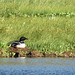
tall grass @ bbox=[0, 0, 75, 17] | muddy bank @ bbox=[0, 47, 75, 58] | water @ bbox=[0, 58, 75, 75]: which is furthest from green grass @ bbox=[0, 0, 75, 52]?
water @ bbox=[0, 58, 75, 75]

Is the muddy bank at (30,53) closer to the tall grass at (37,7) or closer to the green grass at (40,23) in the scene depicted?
the green grass at (40,23)

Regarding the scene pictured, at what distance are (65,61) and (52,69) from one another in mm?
5269

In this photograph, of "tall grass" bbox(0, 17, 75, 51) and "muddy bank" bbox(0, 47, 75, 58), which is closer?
"muddy bank" bbox(0, 47, 75, 58)

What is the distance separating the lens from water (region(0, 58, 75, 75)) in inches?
1053

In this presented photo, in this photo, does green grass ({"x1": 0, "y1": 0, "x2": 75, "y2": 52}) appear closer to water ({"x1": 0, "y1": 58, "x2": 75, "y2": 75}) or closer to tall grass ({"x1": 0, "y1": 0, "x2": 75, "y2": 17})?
tall grass ({"x1": 0, "y1": 0, "x2": 75, "y2": 17})

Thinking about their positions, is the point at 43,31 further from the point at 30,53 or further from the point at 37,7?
the point at 37,7

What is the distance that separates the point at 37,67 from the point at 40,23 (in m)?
22.2

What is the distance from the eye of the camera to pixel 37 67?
96.3 ft

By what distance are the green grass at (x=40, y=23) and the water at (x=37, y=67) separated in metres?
6.36

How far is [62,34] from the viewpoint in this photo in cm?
4628

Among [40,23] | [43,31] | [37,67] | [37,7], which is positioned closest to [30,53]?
[37,67]

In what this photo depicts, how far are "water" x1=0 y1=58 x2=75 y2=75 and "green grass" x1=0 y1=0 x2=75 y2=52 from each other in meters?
6.36

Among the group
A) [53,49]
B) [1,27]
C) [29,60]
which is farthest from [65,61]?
[1,27]

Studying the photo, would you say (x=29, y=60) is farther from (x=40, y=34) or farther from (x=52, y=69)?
(x=40, y=34)
